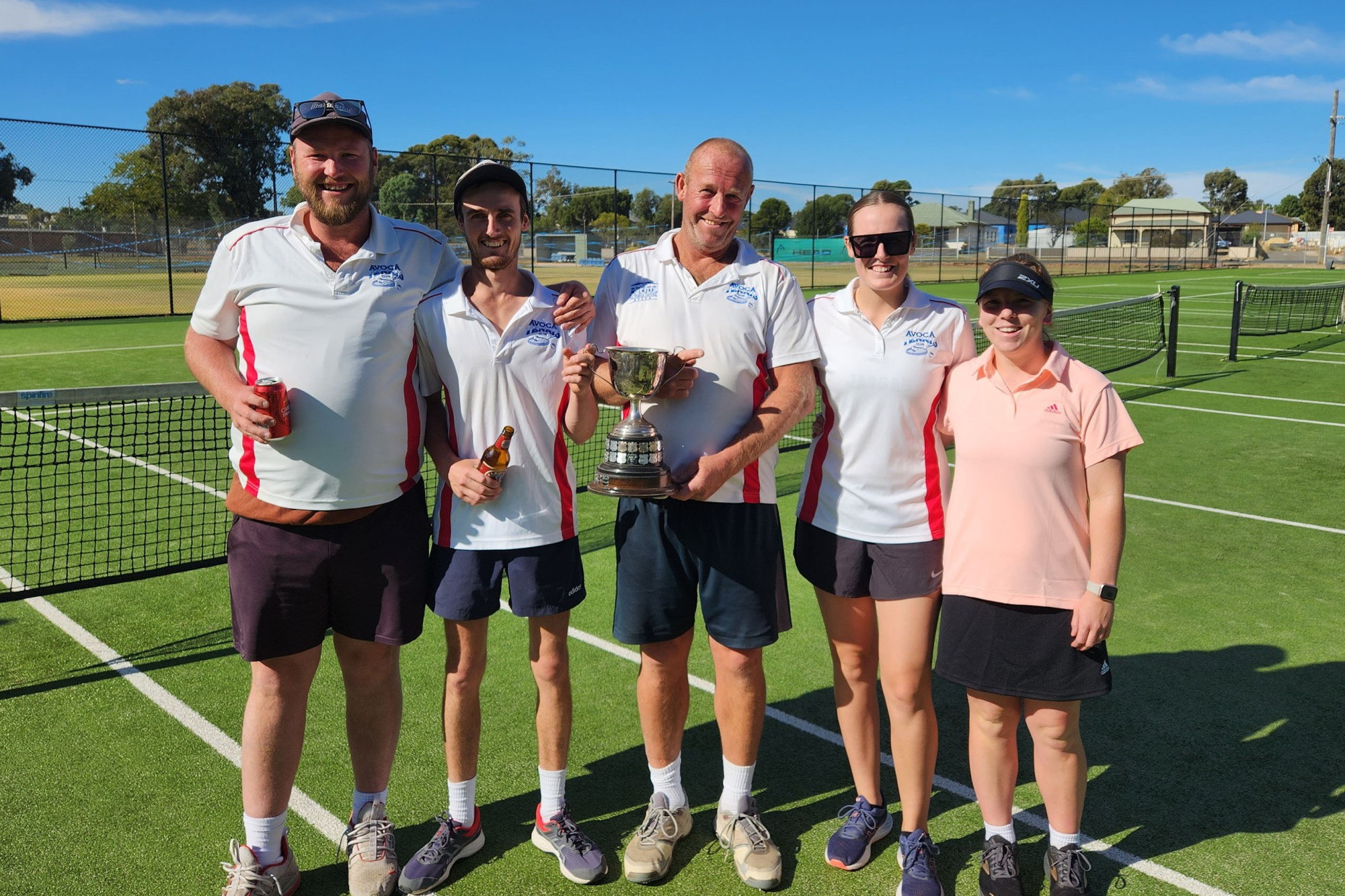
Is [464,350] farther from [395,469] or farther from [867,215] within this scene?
[867,215]

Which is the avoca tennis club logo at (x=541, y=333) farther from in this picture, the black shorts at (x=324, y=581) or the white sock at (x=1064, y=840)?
the white sock at (x=1064, y=840)

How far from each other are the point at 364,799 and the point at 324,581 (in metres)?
0.83

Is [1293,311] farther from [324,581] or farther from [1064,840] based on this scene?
[324,581]

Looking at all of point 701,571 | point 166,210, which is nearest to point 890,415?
point 701,571

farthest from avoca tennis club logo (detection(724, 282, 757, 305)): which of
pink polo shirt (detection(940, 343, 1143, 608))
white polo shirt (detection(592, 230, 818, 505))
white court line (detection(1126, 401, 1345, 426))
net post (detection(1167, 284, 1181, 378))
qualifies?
net post (detection(1167, 284, 1181, 378))

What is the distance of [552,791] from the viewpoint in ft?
12.2

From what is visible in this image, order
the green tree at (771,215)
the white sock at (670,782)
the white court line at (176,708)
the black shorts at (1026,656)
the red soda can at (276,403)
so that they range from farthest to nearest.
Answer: the green tree at (771,215), the white court line at (176,708), the white sock at (670,782), the black shorts at (1026,656), the red soda can at (276,403)

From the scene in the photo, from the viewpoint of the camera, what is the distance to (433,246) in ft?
11.9

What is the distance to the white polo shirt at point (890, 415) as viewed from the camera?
11.6 ft

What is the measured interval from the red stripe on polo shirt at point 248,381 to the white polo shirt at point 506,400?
0.55 meters

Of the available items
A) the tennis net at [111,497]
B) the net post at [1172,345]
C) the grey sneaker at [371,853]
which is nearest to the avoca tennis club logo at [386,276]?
the grey sneaker at [371,853]

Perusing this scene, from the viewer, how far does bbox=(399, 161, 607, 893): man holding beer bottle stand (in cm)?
342

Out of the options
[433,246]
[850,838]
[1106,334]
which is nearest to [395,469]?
[433,246]

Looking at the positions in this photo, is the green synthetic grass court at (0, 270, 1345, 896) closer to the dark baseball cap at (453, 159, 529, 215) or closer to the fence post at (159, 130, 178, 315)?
the dark baseball cap at (453, 159, 529, 215)
